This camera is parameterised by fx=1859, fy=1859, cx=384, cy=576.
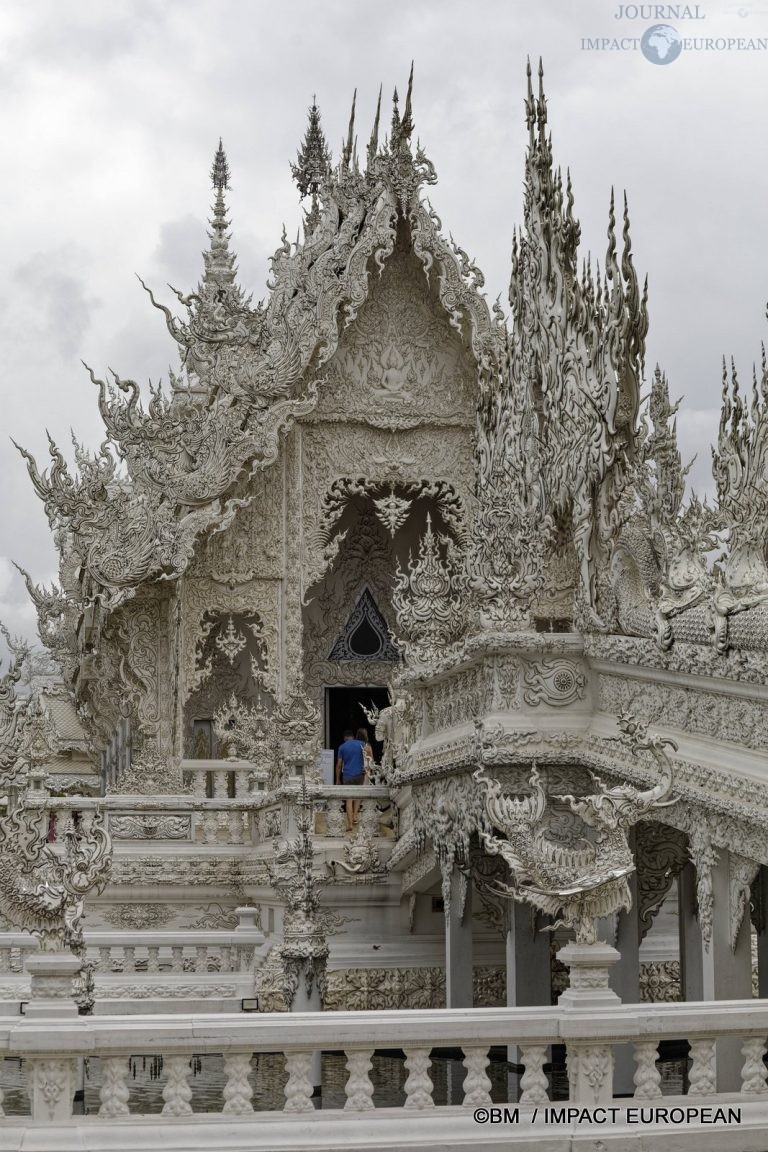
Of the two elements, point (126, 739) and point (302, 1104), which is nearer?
point (302, 1104)

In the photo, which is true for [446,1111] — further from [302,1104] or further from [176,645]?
[176,645]

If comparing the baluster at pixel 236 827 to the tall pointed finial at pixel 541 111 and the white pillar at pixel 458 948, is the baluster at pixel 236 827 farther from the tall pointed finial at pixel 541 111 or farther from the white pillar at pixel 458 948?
the tall pointed finial at pixel 541 111

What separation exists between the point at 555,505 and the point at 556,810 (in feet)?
9.52

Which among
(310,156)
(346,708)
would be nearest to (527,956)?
(346,708)

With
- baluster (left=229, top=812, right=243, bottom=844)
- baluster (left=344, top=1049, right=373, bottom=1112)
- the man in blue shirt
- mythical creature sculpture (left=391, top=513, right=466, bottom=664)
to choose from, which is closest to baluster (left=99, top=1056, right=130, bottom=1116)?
baluster (left=344, top=1049, right=373, bottom=1112)

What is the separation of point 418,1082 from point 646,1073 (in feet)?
3.02

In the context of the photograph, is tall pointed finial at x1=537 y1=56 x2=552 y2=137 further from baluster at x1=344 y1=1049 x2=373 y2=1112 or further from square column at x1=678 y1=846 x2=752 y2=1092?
baluster at x1=344 y1=1049 x2=373 y2=1112

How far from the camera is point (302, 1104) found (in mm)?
7410

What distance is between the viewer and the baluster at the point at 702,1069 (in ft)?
24.7

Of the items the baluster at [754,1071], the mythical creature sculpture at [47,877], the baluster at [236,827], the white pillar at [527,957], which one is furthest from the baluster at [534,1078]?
the baluster at [236,827]

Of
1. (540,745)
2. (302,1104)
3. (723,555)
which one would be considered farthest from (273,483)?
(302,1104)

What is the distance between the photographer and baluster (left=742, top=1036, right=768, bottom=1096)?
7.58 meters

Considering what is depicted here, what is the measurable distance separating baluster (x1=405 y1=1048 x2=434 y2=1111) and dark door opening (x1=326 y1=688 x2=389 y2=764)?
1465 cm

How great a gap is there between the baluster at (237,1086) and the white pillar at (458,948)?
6164 millimetres
